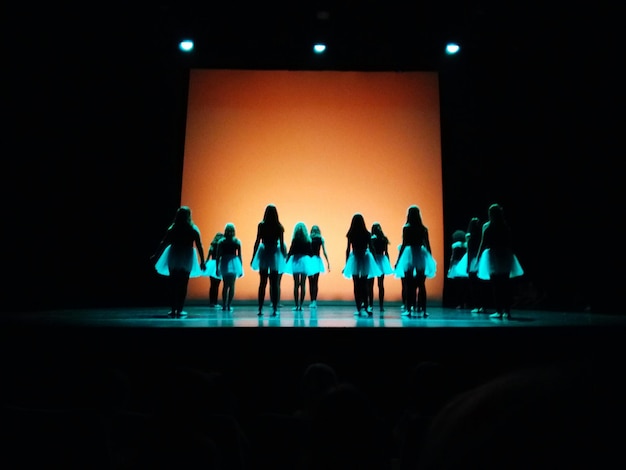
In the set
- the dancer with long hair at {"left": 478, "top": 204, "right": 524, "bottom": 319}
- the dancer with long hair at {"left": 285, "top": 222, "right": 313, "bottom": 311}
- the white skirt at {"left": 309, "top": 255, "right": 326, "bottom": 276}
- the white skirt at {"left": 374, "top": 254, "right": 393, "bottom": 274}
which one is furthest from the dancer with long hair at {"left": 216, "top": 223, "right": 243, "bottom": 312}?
the dancer with long hair at {"left": 478, "top": 204, "right": 524, "bottom": 319}

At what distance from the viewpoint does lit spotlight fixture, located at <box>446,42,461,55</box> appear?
329 inches

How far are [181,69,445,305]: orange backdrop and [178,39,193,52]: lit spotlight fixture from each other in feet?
4.79

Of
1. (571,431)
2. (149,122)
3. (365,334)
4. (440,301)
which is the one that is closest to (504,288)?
(365,334)

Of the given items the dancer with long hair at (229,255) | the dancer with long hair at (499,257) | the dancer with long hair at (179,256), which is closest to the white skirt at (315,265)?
the dancer with long hair at (229,255)

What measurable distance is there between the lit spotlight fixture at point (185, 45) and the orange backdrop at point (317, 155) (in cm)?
146

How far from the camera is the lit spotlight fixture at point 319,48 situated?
8398 millimetres

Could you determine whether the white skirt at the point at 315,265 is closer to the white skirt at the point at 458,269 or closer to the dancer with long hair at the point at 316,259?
the dancer with long hair at the point at 316,259

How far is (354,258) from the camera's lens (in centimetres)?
646

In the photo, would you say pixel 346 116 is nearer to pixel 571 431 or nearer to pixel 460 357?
pixel 460 357

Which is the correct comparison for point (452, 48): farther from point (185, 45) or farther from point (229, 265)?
point (229, 265)

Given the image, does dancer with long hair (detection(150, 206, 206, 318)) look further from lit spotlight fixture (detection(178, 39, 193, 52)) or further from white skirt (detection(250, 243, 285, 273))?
lit spotlight fixture (detection(178, 39, 193, 52))

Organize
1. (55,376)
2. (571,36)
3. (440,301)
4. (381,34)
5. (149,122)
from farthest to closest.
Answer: (440,301)
(149,122)
(381,34)
(571,36)
(55,376)

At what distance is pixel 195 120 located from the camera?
9.91 meters

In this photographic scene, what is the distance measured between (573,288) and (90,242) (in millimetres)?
10733
